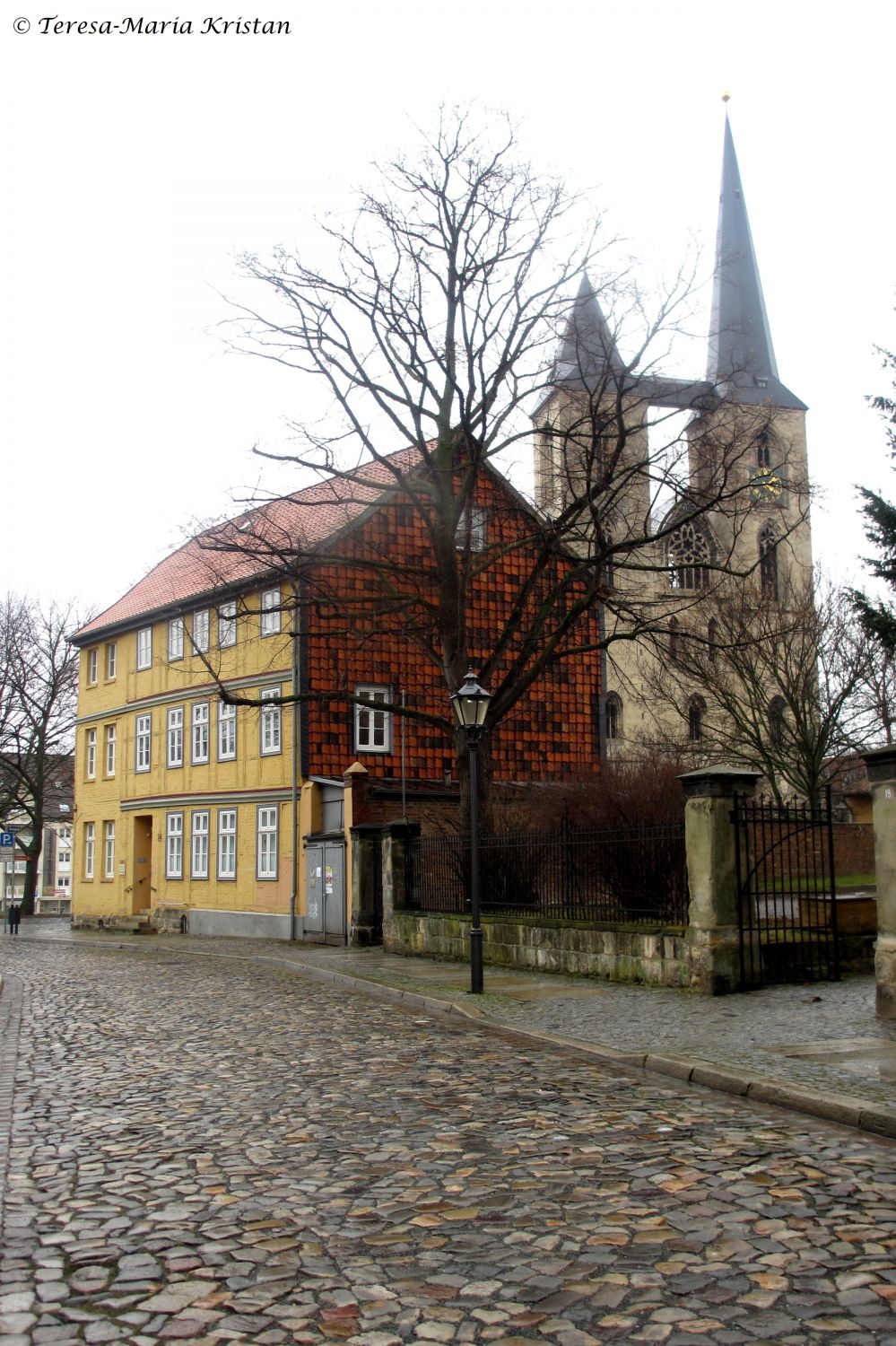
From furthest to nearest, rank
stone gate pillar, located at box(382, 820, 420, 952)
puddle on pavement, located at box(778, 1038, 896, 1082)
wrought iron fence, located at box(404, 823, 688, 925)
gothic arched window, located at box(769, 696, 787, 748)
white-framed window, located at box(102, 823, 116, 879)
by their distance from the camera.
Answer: white-framed window, located at box(102, 823, 116, 879) → gothic arched window, located at box(769, 696, 787, 748) → stone gate pillar, located at box(382, 820, 420, 952) → wrought iron fence, located at box(404, 823, 688, 925) → puddle on pavement, located at box(778, 1038, 896, 1082)

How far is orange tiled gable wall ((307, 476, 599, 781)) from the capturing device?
108ft

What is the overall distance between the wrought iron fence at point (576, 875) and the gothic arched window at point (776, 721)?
43.0 feet

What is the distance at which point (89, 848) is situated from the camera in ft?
155

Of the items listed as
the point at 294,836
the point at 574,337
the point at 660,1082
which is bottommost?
the point at 660,1082

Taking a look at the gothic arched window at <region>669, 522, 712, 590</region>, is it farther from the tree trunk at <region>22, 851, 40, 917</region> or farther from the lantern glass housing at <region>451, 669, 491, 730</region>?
the tree trunk at <region>22, 851, 40, 917</region>

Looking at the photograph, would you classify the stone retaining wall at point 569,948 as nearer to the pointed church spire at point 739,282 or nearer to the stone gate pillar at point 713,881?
the stone gate pillar at point 713,881

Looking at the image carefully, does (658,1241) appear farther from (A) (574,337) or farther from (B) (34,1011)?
(A) (574,337)

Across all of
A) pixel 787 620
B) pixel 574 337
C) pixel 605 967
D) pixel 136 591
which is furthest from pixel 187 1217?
pixel 136 591

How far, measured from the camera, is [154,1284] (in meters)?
4.97

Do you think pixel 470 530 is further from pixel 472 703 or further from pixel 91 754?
pixel 91 754

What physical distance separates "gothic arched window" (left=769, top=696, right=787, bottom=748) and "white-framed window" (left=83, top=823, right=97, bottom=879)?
79.4ft

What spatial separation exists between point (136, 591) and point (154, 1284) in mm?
44661

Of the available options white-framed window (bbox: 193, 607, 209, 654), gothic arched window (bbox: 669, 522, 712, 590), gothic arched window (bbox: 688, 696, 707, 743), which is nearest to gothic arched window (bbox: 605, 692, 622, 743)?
gothic arched window (bbox: 688, 696, 707, 743)

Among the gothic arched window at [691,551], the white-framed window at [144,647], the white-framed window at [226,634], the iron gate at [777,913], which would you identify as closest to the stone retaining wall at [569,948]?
the iron gate at [777,913]
